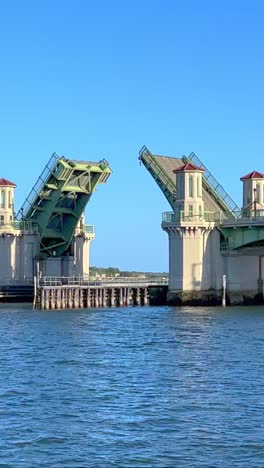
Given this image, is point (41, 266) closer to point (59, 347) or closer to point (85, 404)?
point (59, 347)

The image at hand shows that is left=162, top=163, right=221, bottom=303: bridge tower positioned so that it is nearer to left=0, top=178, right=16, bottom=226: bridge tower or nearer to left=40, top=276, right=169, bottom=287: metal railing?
left=40, top=276, right=169, bottom=287: metal railing

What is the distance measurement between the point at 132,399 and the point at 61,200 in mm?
44996

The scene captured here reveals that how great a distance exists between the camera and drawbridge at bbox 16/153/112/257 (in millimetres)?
64875

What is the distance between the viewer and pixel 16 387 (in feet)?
87.0

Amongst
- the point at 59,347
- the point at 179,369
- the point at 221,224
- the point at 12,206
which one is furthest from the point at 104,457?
the point at 12,206

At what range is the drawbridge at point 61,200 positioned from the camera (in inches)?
2554

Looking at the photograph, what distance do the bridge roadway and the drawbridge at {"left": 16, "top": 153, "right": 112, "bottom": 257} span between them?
10.8 feet

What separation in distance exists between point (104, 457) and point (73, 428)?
2.46 metres

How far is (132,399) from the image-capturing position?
24.7 metres

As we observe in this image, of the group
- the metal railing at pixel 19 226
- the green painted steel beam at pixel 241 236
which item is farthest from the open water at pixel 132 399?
the metal railing at pixel 19 226

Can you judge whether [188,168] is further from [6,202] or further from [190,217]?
[6,202]

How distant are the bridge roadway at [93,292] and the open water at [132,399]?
1848 cm

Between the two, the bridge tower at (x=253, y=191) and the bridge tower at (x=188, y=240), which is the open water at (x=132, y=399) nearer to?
the bridge tower at (x=188, y=240)

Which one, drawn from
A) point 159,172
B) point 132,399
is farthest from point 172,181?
point 132,399
